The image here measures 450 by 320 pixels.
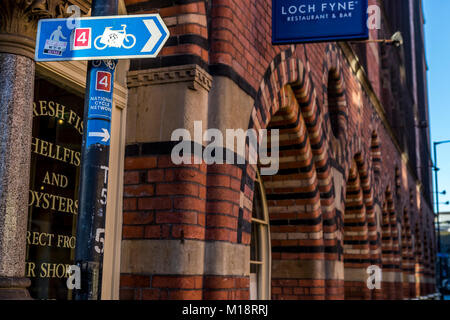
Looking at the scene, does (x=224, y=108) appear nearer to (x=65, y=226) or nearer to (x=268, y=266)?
(x=65, y=226)

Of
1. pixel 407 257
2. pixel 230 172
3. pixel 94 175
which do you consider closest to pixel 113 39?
pixel 94 175

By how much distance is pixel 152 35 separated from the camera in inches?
118

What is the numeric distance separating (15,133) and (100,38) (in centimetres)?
117

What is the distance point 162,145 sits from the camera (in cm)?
508

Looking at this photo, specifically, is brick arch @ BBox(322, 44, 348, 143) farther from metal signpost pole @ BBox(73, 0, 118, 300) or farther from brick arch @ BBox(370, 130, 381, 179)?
metal signpost pole @ BBox(73, 0, 118, 300)

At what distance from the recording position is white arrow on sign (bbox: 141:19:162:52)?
2.97 metres

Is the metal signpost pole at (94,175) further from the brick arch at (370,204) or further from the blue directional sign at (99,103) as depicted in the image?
the brick arch at (370,204)

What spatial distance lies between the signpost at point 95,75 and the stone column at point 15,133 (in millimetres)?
883

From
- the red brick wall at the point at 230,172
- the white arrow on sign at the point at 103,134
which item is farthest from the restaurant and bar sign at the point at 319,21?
the white arrow on sign at the point at 103,134

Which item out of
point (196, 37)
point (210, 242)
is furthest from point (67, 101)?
point (210, 242)

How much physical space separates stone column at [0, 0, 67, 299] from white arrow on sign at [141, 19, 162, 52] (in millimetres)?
1232

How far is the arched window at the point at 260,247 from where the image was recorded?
812 cm

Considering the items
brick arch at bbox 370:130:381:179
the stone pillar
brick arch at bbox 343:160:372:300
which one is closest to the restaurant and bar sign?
the stone pillar

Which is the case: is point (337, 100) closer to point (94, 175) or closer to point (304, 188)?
point (304, 188)
